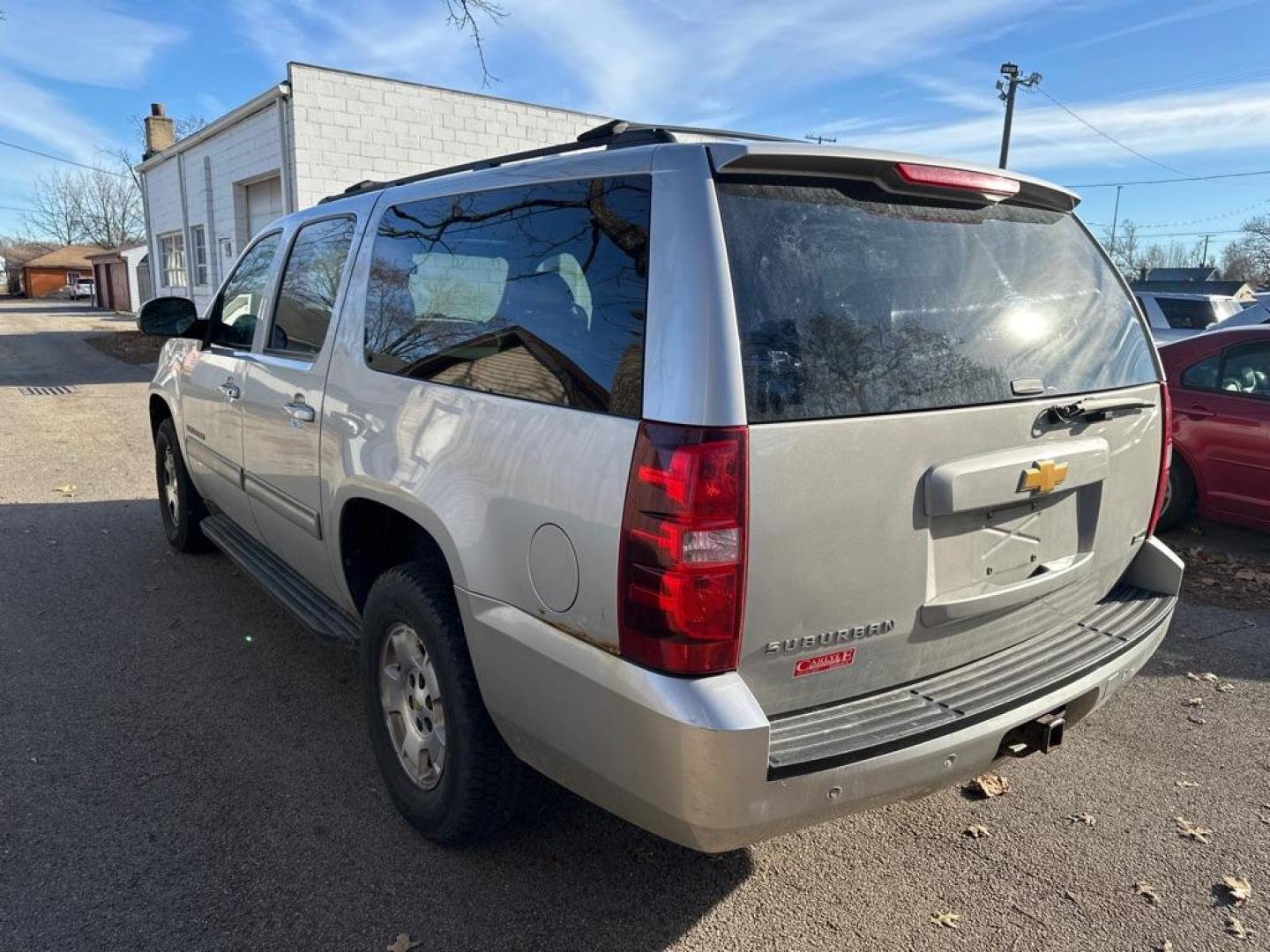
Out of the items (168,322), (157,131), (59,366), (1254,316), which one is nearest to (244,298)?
(168,322)

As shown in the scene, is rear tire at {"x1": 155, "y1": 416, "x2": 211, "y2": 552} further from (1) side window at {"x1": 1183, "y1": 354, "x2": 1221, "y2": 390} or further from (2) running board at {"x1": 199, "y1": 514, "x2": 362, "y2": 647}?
(1) side window at {"x1": 1183, "y1": 354, "x2": 1221, "y2": 390}

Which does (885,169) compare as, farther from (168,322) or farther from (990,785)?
(168,322)

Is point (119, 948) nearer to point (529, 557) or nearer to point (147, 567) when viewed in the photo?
point (529, 557)

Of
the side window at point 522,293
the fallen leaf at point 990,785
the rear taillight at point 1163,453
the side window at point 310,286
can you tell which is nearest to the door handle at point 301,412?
the side window at point 310,286

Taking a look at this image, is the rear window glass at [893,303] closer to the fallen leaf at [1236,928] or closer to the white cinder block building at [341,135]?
the fallen leaf at [1236,928]

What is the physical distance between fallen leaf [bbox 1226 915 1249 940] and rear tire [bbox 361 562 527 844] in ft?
6.93

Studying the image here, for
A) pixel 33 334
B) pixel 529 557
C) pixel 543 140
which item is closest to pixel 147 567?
pixel 529 557

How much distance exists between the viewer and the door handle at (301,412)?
3514 mm

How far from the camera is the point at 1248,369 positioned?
619cm

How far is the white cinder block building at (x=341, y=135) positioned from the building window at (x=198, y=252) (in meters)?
2.54

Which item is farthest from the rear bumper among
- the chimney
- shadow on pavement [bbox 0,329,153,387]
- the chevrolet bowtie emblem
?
the chimney

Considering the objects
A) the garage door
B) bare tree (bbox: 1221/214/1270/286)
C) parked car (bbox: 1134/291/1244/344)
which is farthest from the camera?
bare tree (bbox: 1221/214/1270/286)

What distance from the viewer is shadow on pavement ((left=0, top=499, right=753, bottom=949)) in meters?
2.63

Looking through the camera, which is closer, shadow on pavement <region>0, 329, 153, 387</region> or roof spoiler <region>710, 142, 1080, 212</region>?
roof spoiler <region>710, 142, 1080, 212</region>
